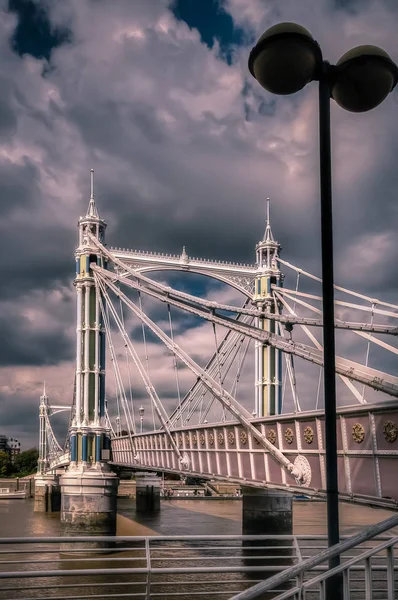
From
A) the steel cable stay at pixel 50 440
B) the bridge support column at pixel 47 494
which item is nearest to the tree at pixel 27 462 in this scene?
the steel cable stay at pixel 50 440

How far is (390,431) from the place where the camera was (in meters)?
14.8

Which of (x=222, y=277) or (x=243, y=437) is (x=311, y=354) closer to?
(x=243, y=437)

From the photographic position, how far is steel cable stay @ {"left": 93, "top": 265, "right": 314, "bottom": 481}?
19.9 m

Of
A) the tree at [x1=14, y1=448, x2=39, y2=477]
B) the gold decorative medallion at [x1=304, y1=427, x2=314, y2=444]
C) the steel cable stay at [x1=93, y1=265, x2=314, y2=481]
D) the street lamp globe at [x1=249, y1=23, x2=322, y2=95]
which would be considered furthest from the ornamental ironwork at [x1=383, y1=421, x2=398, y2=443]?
the tree at [x1=14, y1=448, x2=39, y2=477]

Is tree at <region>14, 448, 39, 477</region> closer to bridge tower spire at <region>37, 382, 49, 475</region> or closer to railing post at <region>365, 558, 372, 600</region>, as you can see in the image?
bridge tower spire at <region>37, 382, 49, 475</region>

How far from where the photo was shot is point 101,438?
36062mm

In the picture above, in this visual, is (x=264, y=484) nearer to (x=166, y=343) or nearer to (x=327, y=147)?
(x=166, y=343)

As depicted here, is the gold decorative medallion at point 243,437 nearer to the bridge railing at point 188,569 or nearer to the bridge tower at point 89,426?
the bridge railing at point 188,569

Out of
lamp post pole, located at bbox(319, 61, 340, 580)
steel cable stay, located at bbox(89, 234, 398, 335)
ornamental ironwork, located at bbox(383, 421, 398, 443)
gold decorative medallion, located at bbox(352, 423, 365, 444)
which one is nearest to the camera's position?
lamp post pole, located at bbox(319, 61, 340, 580)

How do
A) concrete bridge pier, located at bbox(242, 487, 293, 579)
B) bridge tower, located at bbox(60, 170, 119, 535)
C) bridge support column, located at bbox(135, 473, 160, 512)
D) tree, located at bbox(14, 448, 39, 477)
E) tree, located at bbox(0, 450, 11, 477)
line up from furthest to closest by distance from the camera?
1. tree, located at bbox(14, 448, 39, 477)
2. tree, located at bbox(0, 450, 11, 477)
3. bridge support column, located at bbox(135, 473, 160, 512)
4. concrete bridge pier, located at bbox(242, 487, 293, 579)
5. bridge tower, located at bbox(60, 170, 119, 535)

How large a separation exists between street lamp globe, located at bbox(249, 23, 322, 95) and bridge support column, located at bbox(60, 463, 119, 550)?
93.9ft

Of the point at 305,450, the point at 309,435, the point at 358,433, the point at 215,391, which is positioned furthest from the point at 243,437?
the point at 358,433

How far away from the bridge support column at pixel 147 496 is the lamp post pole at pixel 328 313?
59272 millimetres

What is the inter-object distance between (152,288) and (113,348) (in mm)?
7410
